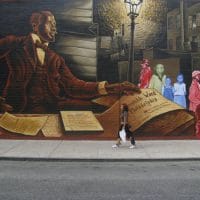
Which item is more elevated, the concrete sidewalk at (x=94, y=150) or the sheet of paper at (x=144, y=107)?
the sheet of paper at (x=144, y=107)

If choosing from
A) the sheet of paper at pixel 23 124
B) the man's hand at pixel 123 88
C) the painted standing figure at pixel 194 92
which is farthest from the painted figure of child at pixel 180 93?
the sheet of paper at pixel 23 124

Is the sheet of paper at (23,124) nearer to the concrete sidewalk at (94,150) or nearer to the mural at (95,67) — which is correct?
the mural at (95,67)

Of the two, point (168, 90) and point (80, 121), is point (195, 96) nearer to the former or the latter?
point (168, 90)

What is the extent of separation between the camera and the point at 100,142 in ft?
55.6

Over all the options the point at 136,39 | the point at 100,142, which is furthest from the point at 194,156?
the point at 136,39

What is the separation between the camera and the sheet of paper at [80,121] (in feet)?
57.7

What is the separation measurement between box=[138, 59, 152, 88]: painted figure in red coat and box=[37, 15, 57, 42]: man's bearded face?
318cm

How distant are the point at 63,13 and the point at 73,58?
5.17 feet

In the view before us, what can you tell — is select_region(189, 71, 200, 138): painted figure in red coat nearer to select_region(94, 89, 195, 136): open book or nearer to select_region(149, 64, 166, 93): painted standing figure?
select_region(94, 89, 195, 136): open book

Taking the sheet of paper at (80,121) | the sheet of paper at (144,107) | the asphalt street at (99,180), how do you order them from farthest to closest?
1. the sheet of paper at (144,107)
2. the sheet of paper at (80,121)
3. the asphalt street at (99,180)

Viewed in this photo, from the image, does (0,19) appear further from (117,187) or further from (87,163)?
(117,187)

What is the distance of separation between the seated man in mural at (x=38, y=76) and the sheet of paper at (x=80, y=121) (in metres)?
0.39

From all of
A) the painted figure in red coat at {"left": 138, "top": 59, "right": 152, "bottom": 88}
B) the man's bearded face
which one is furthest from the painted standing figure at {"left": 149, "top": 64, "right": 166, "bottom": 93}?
the man's bearded face

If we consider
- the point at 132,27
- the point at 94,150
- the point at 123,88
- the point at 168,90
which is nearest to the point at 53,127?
the point at 123,88
